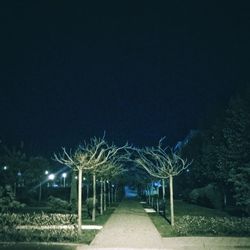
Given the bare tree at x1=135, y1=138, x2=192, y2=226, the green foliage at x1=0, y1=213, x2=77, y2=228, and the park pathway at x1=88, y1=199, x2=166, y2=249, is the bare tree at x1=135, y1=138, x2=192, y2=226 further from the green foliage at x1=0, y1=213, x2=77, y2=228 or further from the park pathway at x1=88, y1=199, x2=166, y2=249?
the green foliage at x1=0, y1=213, x2=77, y2=228

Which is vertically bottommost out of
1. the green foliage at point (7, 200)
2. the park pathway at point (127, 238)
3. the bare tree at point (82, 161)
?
the park pathway at point (127, 238)

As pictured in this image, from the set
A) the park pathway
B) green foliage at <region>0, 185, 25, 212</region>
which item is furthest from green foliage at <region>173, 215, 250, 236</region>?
green foliage at <region>0, 185, 25, 212</region>

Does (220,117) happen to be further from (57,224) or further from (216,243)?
(216,243)

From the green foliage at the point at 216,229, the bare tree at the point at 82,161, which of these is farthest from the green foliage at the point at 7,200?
the green foliage at the point at 216,229

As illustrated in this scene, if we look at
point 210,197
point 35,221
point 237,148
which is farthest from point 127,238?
point 210,197

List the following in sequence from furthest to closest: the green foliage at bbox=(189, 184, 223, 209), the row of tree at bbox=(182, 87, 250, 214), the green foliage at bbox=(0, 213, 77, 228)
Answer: the green foliage at bbox=(189, 184, 223, 209) → the row of tree at bbox=(182, 87, 250, 214) → the green foliage at bbox=(0, 213, 77, 228)

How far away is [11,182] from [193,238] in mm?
33865

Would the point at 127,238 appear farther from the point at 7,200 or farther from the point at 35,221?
the point at 7,200

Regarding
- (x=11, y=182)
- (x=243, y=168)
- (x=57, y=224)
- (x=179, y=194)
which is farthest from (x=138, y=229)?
(x=179, y=194)

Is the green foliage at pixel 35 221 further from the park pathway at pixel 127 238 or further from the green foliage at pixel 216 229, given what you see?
the green foliage at pixel 216 229

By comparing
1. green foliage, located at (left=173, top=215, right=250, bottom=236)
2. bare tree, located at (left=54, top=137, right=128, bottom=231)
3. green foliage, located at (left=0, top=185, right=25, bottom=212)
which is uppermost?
bare tree, located at (left=54, top=137, right=128, bottom=231)

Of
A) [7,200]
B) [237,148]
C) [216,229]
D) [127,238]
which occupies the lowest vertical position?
[127,238]

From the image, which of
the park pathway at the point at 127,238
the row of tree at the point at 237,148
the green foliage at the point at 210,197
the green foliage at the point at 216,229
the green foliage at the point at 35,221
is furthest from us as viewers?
the green foliage at the point at 210,197

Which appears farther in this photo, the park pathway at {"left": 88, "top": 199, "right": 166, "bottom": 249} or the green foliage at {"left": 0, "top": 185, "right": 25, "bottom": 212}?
the green foliage at {"left": 0, "top": 185, "right": 25, "bottom": 212}
